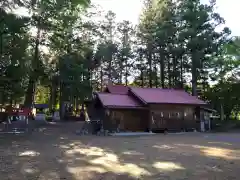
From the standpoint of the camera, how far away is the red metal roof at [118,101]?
71.6 feet

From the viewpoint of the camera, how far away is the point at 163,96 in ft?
81.0

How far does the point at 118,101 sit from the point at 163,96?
4443 millimetres

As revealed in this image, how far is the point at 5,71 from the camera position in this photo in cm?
2203

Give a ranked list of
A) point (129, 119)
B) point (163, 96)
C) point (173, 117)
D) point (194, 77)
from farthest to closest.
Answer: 1. point (194, 77)
2. point (163, 96)
3. point (173, 117)
4. point (129, 119)

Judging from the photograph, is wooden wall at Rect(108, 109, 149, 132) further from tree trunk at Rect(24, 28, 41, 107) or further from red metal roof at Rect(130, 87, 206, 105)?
tree trunk at Rect(24, 28, 41, 107)

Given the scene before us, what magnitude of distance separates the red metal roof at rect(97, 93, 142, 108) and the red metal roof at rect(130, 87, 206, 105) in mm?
692

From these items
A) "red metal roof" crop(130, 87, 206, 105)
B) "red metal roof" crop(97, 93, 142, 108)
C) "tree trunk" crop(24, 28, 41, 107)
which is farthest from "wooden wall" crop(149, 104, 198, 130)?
"tree trunk" crop(24, 28, 41, 107)

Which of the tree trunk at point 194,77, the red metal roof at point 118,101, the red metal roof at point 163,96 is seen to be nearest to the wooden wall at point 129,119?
the red metal roof at point 118,101

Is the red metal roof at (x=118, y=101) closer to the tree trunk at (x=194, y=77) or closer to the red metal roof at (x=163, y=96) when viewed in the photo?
the red metal roof at (x=163, y=96)

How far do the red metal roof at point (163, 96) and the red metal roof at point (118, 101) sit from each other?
0.69 m

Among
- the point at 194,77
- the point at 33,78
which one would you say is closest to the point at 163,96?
the point at 194,77

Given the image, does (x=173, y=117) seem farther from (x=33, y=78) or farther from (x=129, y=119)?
(x=33, y=78)

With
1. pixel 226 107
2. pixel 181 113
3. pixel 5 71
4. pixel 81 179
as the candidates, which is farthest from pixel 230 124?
pixel 81 179

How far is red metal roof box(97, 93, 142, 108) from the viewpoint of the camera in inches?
859
